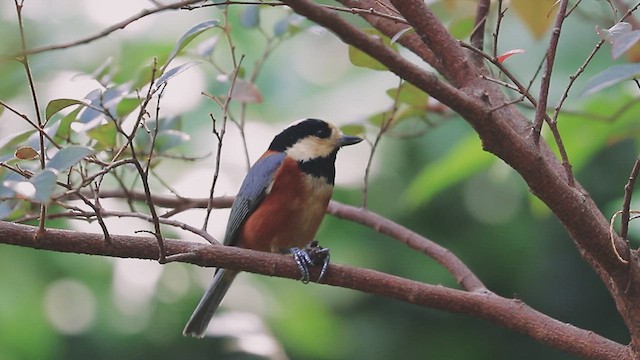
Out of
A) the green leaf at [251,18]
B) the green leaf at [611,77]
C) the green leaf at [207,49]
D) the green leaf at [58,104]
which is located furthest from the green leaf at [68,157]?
the green leaf at [251,18]

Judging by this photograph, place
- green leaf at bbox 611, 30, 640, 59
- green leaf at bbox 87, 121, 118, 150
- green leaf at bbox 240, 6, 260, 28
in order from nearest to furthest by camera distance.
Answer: green leaf at bbox 611, 30, 640, 59 → green leaf at bbox 87, 121, 118, 150 → green leaf at bbox 240, 6, 260, 28

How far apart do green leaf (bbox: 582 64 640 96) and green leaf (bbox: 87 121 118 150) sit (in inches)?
28.8

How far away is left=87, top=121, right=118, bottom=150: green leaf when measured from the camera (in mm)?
1348

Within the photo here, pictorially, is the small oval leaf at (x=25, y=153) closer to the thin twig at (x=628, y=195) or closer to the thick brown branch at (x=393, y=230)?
the thick brown branch at (x=393, y=230)

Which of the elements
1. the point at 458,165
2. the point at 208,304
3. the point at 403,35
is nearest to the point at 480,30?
the point at 403,35

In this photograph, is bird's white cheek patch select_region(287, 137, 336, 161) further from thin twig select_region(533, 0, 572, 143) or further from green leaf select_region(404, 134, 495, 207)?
thin twig select_region(533, 0, 572, 143)

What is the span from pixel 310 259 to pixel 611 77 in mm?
687

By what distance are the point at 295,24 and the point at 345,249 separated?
0.93 m

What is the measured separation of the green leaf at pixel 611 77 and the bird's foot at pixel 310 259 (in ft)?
1.68

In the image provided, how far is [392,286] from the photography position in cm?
120

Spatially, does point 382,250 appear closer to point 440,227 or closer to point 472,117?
point 440,227

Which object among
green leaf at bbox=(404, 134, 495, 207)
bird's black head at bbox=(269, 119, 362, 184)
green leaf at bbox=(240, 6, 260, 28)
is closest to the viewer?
green leaf at bbox=(240, 6, 260, 28)

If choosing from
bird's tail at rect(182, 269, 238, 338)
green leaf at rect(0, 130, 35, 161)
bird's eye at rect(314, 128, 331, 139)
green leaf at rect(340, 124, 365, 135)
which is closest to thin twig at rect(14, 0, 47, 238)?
green leaf at rect(0, 130, 35, 161)

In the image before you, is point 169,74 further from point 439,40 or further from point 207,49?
point 207,49
